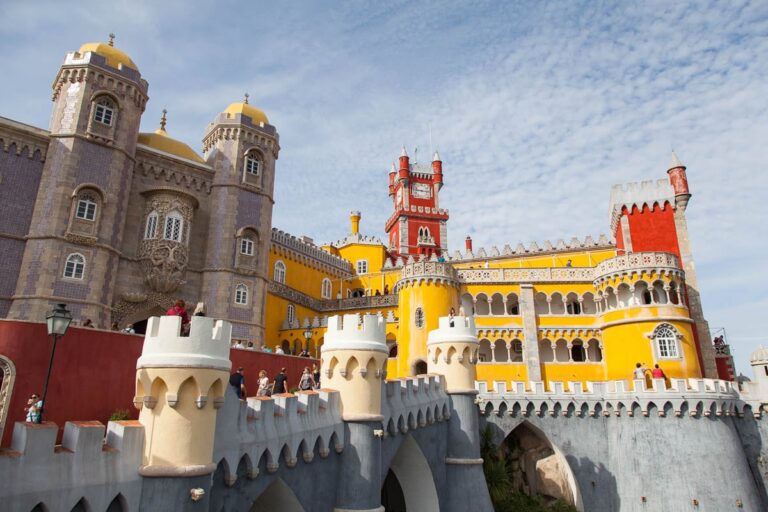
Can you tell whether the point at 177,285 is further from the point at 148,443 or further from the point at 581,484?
the point at 581,484

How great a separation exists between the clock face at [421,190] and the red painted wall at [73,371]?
48954 millimetres

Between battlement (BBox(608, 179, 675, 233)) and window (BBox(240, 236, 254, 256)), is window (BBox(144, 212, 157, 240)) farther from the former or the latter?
battlement (BBox(608, 179, 675, 233))

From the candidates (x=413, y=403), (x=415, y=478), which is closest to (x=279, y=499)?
(x=413, y=403)

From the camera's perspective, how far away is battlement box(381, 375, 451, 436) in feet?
52.2

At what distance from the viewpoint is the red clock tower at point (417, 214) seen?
58.9 metres

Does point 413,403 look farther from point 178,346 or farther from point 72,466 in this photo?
point 72,466

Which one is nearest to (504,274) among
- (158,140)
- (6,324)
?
(158,140)

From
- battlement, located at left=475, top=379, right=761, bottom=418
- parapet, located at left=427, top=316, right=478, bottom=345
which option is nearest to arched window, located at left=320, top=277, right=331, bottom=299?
battlement, located at left=475, top=379, right=761, bottom=418

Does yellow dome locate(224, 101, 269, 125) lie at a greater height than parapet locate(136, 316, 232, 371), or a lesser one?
greater

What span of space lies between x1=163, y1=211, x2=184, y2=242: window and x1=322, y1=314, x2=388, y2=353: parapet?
607 inches

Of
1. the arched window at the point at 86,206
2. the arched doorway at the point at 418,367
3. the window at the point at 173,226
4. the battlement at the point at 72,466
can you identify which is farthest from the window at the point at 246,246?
the battlement at the point at 72,466

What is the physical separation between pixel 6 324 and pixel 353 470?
9.89m

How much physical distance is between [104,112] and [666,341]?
3449 centimetres

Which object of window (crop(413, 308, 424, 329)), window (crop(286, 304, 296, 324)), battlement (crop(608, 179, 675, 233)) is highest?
battlement (crop(608, 179, 675, 233))
